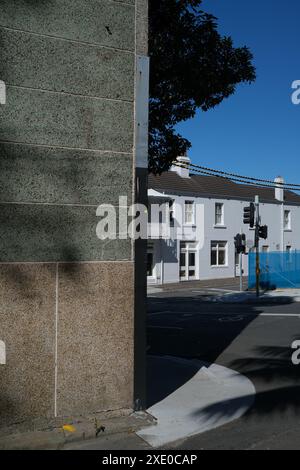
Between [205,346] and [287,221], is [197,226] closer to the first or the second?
[287,221]

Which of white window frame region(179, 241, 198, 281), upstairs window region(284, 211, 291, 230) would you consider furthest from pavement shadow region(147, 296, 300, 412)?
upstairs window region(284, 211, 291, 230)

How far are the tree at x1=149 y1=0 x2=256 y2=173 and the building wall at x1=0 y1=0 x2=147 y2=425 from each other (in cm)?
334

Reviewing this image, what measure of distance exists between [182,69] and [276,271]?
22.2 metres

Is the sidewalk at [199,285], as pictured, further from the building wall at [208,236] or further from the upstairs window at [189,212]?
the upstairs window at [189,212]

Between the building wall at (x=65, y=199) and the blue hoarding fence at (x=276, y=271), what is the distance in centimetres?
2422

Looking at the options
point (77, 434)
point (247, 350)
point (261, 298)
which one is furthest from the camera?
point (261, 298)

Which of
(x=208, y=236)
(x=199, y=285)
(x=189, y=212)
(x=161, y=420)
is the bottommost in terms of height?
(x=199, y=285)

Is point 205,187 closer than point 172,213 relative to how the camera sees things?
No

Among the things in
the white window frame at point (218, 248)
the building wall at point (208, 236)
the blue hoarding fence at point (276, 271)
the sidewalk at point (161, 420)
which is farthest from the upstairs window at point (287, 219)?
the sidewalk at point (161, 420)

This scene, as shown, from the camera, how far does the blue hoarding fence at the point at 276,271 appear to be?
30266mm

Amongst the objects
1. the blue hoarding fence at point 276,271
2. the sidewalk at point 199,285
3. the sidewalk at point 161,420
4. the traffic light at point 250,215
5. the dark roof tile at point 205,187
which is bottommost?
the sidewalk at point 199,285

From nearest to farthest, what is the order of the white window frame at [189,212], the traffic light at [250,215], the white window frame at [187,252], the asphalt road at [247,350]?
the asphalt road at [247,350] < the traffic light at [250,215] < the white window frame at [187,252] < the white window frame at [189,212]

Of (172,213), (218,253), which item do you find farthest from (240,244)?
(218,253)

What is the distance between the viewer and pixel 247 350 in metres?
11.4
